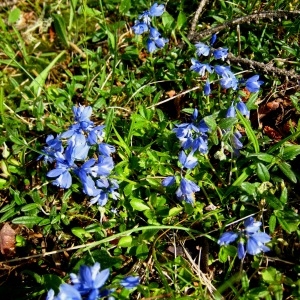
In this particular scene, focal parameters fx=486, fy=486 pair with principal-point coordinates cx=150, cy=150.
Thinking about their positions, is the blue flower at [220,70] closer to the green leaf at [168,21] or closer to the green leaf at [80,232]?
the green leaf at [168,21]

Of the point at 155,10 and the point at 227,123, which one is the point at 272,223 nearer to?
the point at 227,123

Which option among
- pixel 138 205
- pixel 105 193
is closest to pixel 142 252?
pixel 138 205

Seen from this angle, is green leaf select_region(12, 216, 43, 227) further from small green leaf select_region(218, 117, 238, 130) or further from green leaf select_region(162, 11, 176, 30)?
green leaf select_region(162, 11, 176, 30)

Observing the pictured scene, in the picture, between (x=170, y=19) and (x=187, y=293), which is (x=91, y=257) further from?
(x=170, y=19)

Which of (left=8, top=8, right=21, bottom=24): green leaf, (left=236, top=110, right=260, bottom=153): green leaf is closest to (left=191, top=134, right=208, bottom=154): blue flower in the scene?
(left=236, top=110, right=260, bottom=153): green leaf

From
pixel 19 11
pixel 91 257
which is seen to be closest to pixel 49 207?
pixel 91 257

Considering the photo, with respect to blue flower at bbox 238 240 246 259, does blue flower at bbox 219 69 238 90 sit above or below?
above
